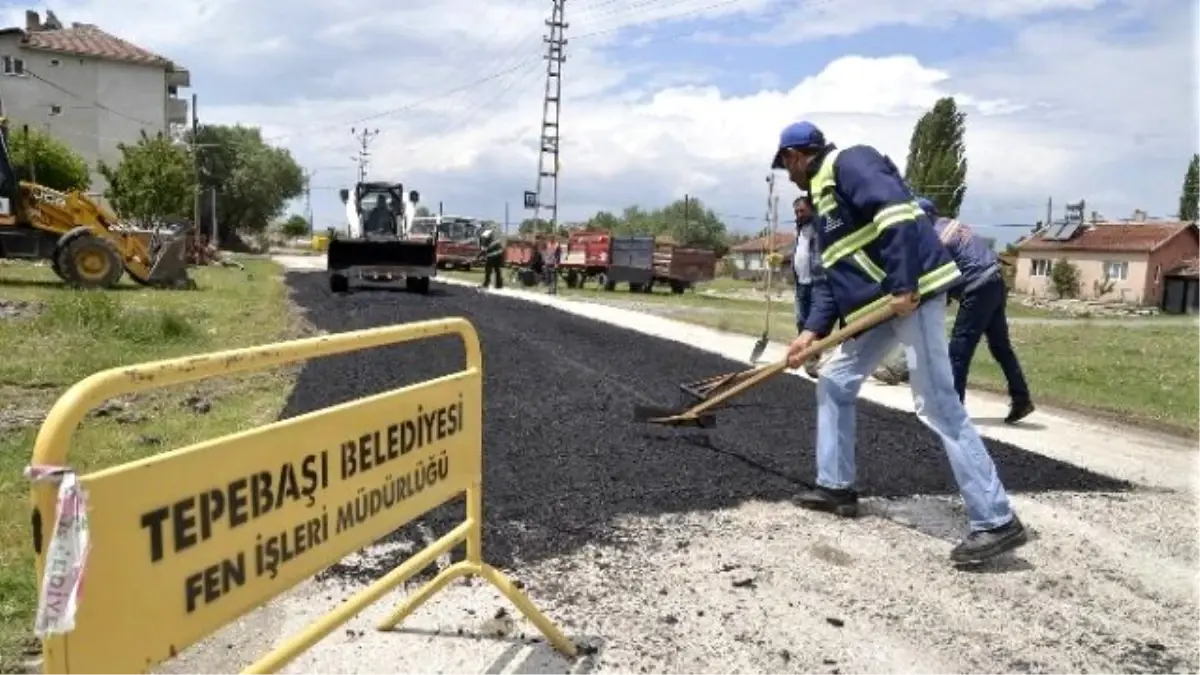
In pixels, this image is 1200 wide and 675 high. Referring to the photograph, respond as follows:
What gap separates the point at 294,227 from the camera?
344ft

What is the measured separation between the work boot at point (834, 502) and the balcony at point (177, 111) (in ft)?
236

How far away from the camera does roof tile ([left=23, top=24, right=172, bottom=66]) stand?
6059 cm

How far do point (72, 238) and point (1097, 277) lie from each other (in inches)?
2240

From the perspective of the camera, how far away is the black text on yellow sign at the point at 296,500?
2.21 meters

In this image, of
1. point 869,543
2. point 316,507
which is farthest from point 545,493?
point 316,507

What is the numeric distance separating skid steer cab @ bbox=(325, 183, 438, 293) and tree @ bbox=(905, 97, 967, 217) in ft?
154

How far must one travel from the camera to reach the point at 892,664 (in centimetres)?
342

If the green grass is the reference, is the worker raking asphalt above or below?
above

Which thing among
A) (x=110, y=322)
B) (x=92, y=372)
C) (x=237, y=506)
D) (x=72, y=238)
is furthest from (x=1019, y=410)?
(x=72, y=238)

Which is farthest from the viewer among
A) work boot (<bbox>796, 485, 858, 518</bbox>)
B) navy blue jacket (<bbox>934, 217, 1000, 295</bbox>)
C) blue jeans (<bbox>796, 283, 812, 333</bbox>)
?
blue jeans (<bbox>796, 283, 812, 333</bbox>)

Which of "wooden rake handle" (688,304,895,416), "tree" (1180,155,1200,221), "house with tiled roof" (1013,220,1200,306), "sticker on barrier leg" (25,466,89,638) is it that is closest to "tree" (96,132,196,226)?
"wooden rake handle" (688,304,895,416)

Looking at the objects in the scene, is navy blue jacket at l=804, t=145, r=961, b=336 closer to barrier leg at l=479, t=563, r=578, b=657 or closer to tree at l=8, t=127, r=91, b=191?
barrier leg at l=479, t=563, r=578, b=657

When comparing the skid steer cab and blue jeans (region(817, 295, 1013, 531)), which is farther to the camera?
the skid steer cab

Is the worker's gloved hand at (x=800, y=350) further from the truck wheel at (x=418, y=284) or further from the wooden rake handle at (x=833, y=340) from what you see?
the truck wheel at (x=418, y=284)
